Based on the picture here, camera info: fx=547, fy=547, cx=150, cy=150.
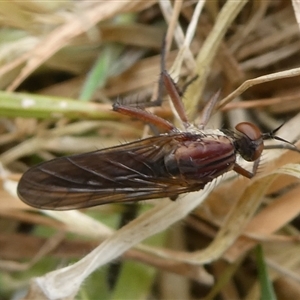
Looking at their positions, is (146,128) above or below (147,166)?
above

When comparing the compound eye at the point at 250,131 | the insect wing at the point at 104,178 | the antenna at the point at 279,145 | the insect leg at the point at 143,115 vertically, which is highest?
the insect leg at the point at 143,115

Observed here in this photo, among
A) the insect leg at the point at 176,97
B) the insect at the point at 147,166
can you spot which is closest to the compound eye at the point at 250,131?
the insect at the point at 147,166

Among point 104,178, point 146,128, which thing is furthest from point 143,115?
point 104,178

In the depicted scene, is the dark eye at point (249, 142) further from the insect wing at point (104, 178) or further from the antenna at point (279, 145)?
the insect wing at point (104, 178)

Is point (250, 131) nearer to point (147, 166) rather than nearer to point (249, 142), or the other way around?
point (249, 142)

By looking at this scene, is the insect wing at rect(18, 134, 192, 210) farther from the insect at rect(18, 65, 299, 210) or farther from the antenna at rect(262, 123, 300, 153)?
the antenna at rect(262, 123, 300, 153)

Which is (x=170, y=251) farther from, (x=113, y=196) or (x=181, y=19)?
(x=181, y=19)
